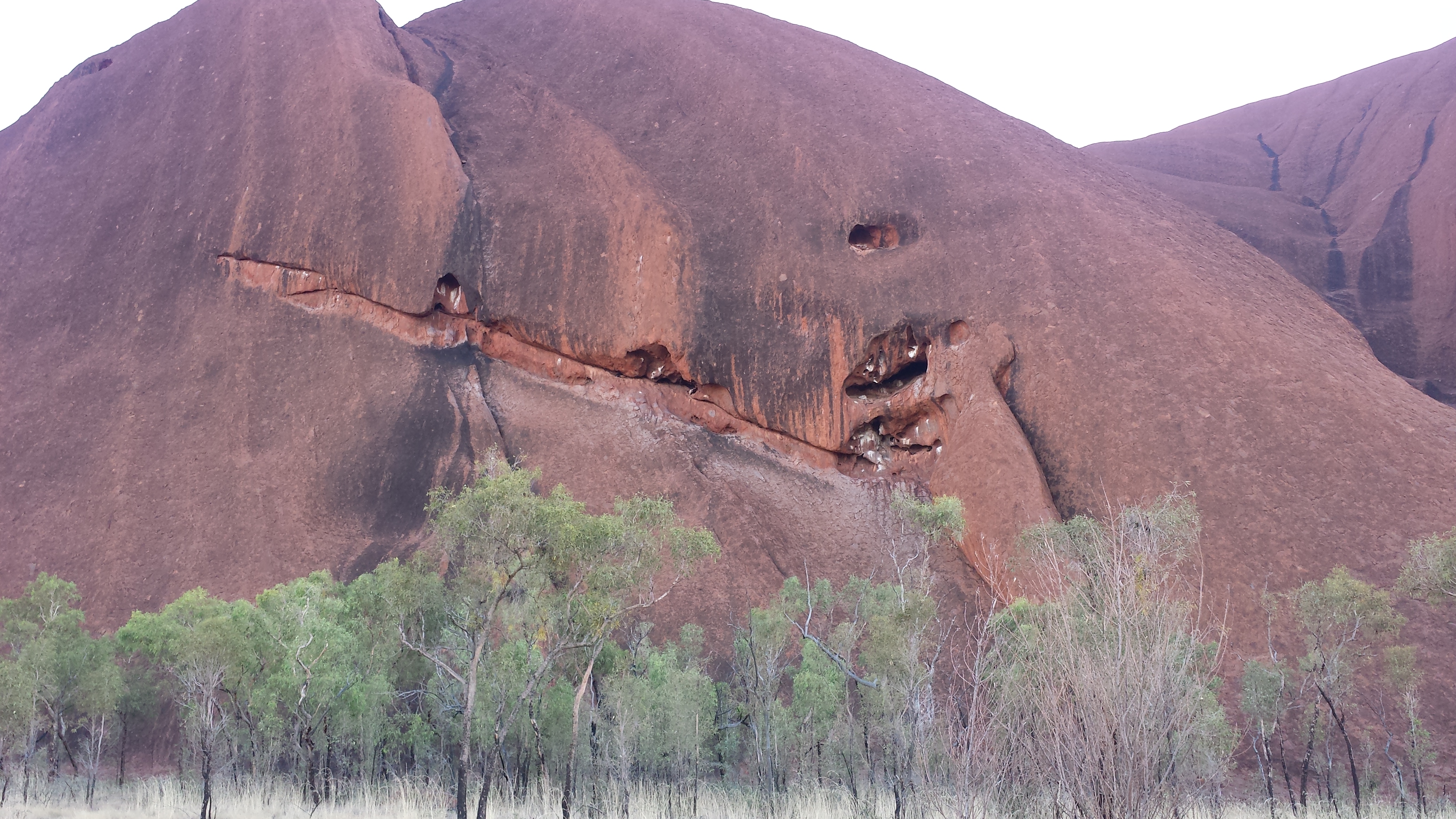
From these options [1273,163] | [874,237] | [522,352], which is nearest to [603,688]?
[522,352]

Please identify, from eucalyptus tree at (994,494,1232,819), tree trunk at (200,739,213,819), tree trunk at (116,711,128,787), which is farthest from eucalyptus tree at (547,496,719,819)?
tree trunk at (116,711,128,787)

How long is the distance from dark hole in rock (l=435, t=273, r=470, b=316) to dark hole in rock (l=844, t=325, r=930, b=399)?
49.6 feet

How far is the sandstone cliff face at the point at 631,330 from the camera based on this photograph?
29.4m

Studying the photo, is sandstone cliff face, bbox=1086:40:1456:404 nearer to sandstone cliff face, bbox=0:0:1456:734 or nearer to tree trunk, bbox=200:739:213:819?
sandstone cliff face, bbox=0:0:1456:734

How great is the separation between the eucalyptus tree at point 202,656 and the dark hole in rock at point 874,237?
25810 millimetres

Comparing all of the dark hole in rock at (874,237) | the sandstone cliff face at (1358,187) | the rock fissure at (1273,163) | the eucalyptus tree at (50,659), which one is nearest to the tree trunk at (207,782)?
the eucalyptus tree at (50,659)

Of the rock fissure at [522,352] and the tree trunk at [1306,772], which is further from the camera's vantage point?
the rock fissure at [522,352]

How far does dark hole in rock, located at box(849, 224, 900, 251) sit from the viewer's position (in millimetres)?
37719

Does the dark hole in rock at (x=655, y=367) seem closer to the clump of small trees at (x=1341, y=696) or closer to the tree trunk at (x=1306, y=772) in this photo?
the clump of small trees at (x=1341, y=696)

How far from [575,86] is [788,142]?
12.5m

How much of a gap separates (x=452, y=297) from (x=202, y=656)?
2169cm

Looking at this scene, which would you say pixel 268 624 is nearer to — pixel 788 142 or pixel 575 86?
pixel 788 142

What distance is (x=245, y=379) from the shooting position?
34031 mm

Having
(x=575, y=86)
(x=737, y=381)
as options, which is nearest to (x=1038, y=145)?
(x=737, y=381)
